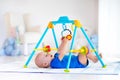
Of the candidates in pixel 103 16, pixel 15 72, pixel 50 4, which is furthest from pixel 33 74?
pixel 50 4

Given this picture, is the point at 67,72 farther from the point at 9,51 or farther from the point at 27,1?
the point at 27,1

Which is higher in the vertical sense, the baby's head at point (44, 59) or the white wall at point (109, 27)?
the white wall at point (109, 27)

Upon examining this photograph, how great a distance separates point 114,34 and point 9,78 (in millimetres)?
1939

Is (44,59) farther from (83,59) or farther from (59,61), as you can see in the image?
(83,59)

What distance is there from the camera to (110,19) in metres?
3.31

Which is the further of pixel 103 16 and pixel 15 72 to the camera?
pixel 103 16

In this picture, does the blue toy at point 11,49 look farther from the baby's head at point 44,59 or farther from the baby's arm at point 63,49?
the baby's arm at point 63,49

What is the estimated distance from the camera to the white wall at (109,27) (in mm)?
3303

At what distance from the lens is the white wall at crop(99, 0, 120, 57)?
330 centimetres

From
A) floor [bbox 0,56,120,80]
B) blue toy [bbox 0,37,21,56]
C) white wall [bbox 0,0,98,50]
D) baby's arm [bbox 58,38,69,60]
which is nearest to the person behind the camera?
A: floor [bbox 0,56,120,80]

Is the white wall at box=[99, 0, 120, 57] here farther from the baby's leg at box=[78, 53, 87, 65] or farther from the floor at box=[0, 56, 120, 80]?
the floor at box=[0, 56, 120, 80]

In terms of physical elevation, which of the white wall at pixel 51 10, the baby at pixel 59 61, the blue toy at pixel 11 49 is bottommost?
the baby at pixel 59 61

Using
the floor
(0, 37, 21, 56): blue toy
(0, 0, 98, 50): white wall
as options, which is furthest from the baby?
(0, 0, 98, 50): white wall

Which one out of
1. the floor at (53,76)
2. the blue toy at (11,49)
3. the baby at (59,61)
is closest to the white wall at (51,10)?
the blue toy at (11,49)
